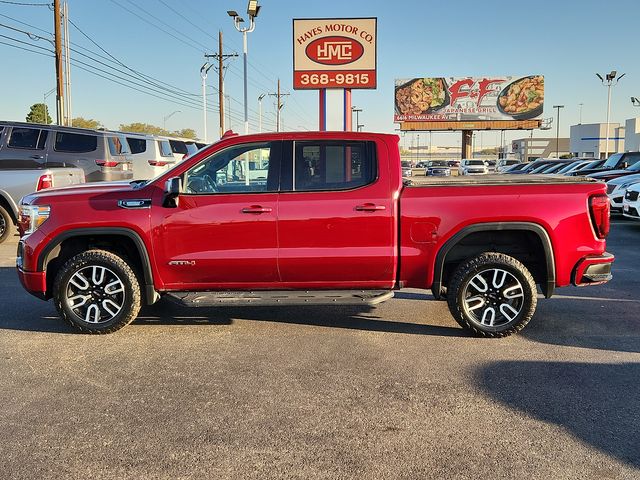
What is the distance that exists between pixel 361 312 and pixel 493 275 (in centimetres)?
159

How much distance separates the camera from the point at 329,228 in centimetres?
532

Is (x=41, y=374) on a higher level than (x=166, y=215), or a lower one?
lower

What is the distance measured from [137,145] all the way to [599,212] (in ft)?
44.6

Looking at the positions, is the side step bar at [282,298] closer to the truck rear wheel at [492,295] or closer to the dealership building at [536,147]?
the truck rear wheel at [492,295]

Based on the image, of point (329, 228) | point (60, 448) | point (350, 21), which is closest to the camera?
point (60, 448)

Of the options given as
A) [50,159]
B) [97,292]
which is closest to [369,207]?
[97,292]

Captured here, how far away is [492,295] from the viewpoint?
550 centimetres

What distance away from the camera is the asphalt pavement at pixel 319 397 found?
327 cm

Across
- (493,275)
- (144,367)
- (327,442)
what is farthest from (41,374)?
(493,275)

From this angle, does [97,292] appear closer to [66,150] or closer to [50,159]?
[50,159]

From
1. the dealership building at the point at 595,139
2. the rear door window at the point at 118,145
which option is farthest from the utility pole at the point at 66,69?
the dealership building at the point at 595,139

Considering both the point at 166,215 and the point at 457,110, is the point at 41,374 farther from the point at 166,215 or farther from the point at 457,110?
the point at 457,110

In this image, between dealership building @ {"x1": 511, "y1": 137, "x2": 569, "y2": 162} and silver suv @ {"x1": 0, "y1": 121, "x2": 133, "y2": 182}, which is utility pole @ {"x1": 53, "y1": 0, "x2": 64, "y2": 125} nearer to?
silver suv @ {"x1": 0, "y1": 121, "x2": 133, "y2": 182}

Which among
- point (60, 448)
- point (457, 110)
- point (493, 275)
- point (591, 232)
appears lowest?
point (60, 448)
